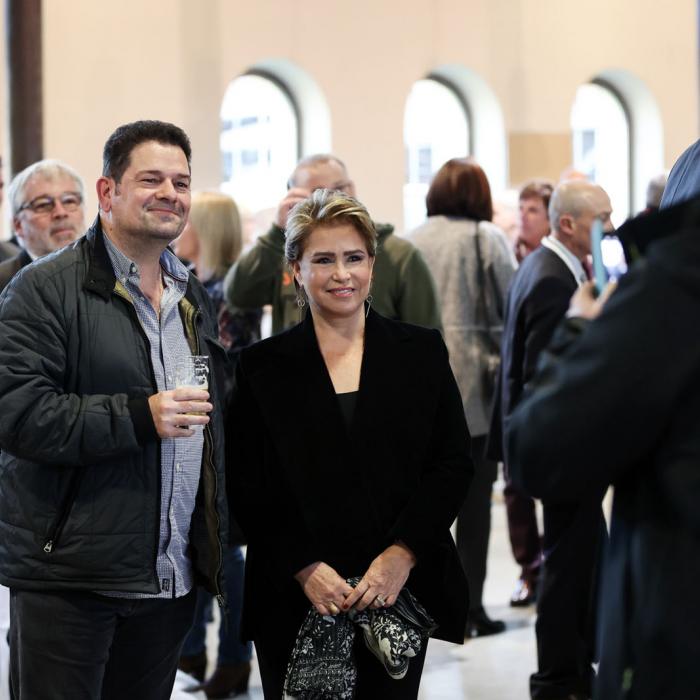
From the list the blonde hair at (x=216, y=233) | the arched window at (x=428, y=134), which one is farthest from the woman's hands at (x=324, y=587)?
the arched window at (x=428, y=134)

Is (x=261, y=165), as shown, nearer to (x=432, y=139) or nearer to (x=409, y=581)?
(x=432, y=139)

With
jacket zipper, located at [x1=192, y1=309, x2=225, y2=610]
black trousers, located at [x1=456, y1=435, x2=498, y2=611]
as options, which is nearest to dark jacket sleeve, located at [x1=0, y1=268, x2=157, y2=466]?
jacket zipper, located at [x1=192, y1=309, x2=225, y2=610]

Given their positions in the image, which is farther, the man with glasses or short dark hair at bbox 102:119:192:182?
the man with glasses

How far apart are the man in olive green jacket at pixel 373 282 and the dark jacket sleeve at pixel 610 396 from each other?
109 inches

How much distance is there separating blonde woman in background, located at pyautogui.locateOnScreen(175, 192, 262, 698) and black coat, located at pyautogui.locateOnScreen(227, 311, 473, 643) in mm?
1497

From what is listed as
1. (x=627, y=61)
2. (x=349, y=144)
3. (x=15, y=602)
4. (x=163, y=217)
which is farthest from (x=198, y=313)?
(x=627, y=61)

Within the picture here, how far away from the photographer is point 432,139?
10227 millimetres

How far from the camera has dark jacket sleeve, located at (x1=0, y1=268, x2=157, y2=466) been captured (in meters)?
2.45

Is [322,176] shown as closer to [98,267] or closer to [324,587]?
[98,267]

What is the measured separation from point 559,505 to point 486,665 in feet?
3.04

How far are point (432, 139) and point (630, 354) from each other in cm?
886

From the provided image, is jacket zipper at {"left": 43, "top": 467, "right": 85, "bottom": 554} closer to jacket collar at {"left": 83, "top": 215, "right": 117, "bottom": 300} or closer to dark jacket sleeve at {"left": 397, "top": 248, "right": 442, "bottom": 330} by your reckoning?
jacket collar at {"left": 83, "top": 215, "right": 117, "bottom": 300}

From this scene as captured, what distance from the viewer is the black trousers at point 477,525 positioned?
5.09m

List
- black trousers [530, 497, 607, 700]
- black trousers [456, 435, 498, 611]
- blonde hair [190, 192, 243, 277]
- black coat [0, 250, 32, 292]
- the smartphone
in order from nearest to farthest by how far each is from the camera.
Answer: the smartphone < black coat [0, 250, 32, 292] < black trousers [530, 497, 607, 700] < blonde hair [190, 192, 243, 277] < black trousers [456, 435, 498, 611]
